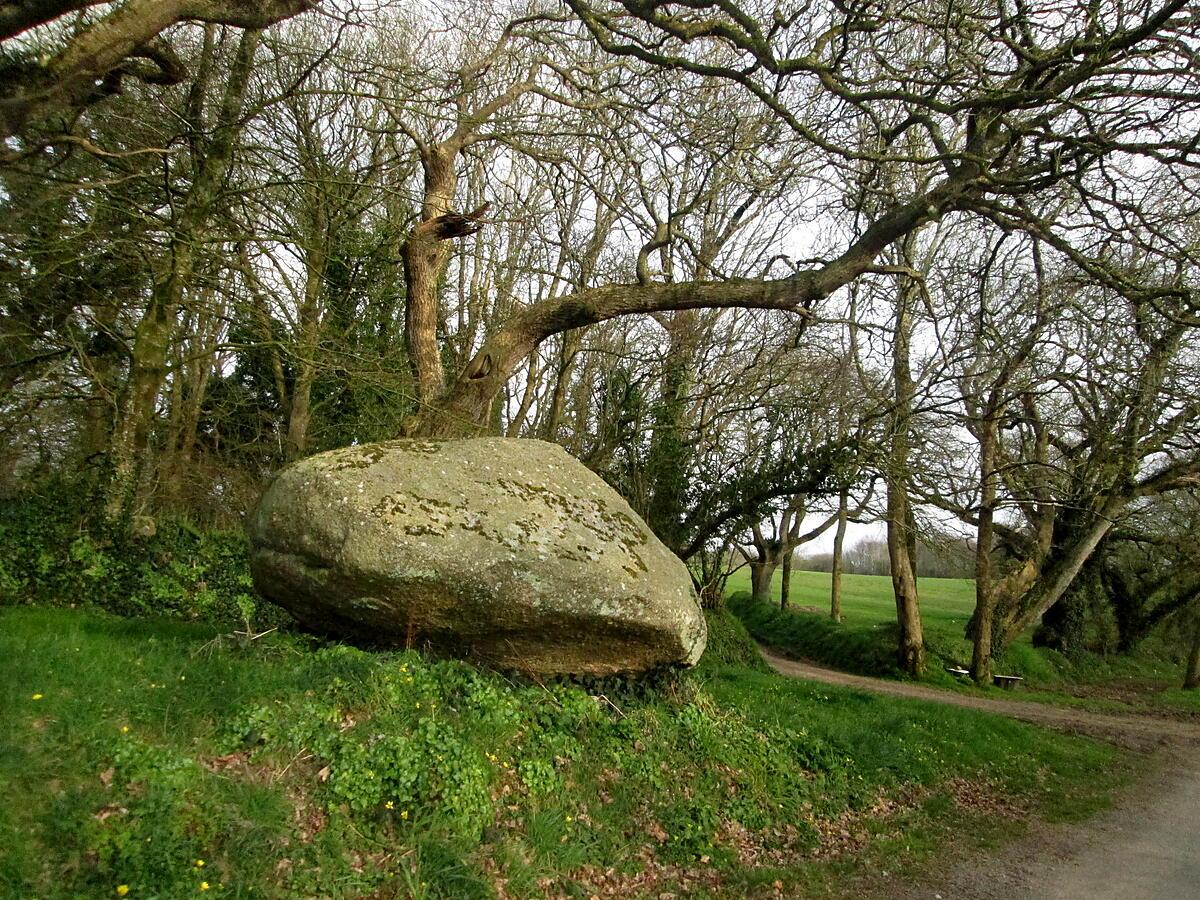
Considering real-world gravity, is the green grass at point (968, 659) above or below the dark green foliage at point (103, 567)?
below

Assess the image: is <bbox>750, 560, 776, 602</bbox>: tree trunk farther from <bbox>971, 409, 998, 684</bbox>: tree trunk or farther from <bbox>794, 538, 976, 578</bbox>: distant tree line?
<bbox>971, 409, 998, 684</bbox>: tree trunk

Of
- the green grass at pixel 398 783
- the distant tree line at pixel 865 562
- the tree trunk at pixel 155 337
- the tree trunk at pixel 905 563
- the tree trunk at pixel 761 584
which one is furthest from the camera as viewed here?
the distant tree line at pixel 865 562

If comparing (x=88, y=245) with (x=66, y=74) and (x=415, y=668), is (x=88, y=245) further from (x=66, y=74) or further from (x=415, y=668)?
(x=415, y=668)

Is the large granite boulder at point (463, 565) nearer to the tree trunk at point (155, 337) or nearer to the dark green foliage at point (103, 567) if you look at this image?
the dark green foliage at point (103, 567)

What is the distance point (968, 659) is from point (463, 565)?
18463 mm

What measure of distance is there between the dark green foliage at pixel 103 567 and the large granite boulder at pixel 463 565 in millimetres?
3964

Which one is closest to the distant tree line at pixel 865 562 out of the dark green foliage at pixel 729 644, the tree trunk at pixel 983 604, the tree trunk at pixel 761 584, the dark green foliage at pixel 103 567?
the tree trunk at pixel 761 584

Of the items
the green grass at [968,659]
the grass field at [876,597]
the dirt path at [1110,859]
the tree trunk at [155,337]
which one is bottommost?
the dirt path at [1110,859]

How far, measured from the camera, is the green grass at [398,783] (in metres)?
3.88

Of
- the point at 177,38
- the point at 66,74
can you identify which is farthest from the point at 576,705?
the point at 177,38

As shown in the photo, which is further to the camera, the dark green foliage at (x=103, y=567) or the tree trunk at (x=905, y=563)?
the tree trunk at (x=905, y=563)

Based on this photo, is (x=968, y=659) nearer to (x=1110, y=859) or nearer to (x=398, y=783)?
(x=1110, y=859)

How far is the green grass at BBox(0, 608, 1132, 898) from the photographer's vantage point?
12.7 feet

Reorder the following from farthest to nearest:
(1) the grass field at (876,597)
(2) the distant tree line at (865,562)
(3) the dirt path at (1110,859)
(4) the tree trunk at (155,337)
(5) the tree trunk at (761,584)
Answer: (2) the distant tree line at (865,562), (5) the tree trunk at (761,584), (1) the grass field at (876,597), (4) the tree trunk at (155,337), (3) the dirt path at (1110,859)
